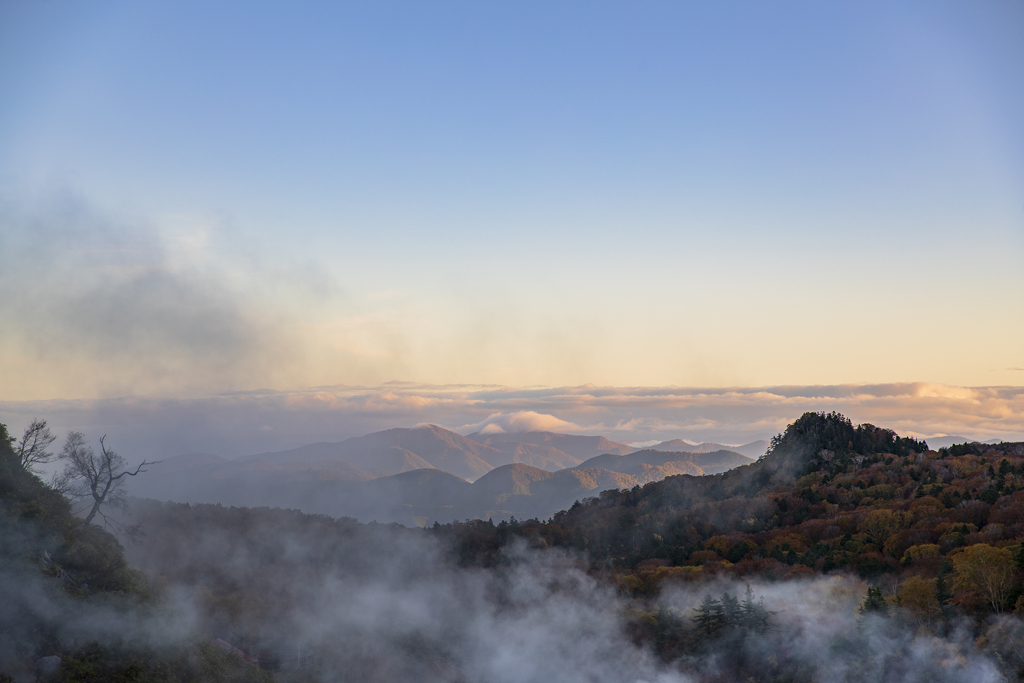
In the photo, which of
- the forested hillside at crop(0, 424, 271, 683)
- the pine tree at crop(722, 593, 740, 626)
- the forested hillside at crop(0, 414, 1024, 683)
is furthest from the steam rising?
the pine tree at crop(722, 593, 740, 626)

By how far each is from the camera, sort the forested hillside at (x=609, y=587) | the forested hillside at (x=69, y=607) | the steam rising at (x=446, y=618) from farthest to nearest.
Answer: the forested hillside at (x=609, y=587) < the steam rising at (x=446, y=618) < the forested hillside at (x=69, y=607)

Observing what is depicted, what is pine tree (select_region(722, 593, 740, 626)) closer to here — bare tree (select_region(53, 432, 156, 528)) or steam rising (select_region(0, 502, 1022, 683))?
steam rising (select_region(0, 502, 1022, 683))

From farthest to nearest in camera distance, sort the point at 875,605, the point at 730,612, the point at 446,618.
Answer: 1. the point at 446,618
2. the point at 730,612
3. the point at 875,605

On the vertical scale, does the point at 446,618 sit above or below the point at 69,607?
below

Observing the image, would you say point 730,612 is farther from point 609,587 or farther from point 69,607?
point 69,607

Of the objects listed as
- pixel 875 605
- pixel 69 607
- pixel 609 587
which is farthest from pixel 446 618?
pixel 875 605

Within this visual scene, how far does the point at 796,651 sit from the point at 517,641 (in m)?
57.1

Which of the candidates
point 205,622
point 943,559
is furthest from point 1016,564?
point 205,622

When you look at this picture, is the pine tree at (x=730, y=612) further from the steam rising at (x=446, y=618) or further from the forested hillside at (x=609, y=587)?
the steam rising at (x=446, y=618)

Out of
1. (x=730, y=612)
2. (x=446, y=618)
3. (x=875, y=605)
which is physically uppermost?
(x=875, y=605)

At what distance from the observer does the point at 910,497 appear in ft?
A: 411

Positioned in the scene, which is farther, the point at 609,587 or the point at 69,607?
the point at 609,587

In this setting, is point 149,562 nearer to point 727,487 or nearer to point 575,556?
point 575,556

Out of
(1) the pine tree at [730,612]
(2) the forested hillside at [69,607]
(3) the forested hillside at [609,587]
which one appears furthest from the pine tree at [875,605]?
(2) the forested hillside at [69,607]
